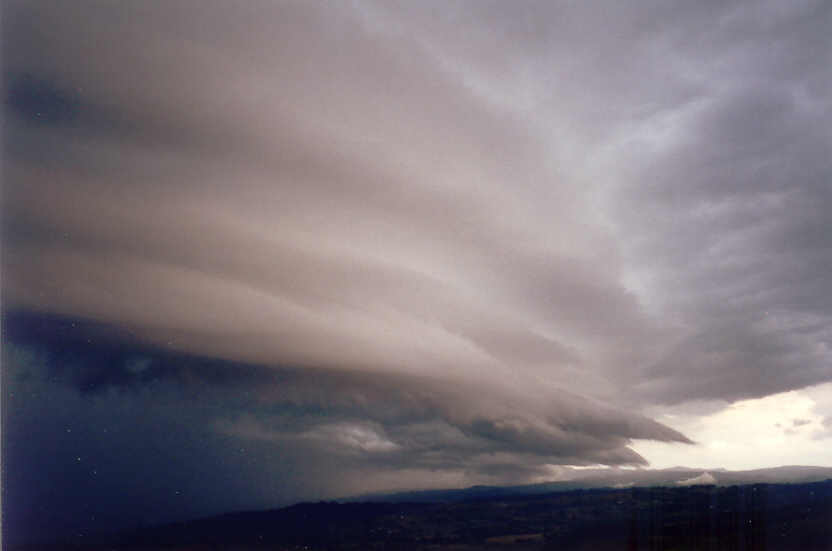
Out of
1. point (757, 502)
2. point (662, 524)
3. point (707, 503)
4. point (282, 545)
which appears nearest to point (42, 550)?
point (282, 545)

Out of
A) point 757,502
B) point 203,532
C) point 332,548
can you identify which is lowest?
point 332,548

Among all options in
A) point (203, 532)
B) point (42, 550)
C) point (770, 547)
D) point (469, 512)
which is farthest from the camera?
point (469, 512)

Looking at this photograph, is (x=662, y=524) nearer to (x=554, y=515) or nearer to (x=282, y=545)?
(x=554, y=515)

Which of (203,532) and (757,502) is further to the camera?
(757,502)

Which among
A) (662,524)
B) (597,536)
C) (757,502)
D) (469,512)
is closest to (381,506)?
(469,512)

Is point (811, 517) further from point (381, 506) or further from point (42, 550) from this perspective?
point (42, 550)

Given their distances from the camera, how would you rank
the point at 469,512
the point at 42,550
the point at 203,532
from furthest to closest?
the point at 469,512, the point at 203,532, the point at 42,550

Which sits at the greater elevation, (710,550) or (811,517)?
(811,517)
